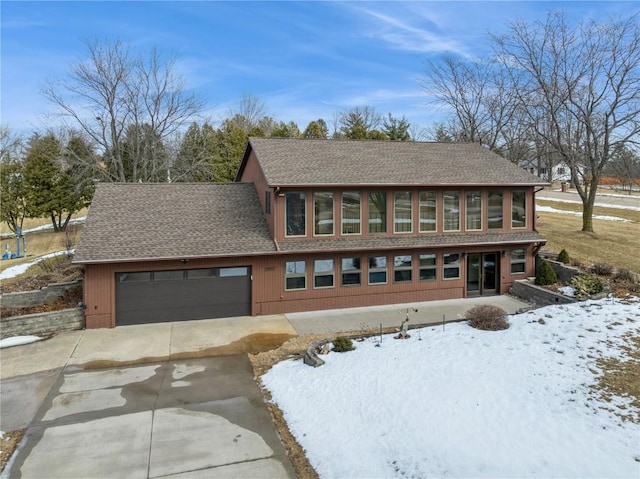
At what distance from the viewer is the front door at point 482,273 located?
1869 cm

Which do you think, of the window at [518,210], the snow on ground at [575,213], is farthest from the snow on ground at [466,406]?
the snow on ground at [575,213]

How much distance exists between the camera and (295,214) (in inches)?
652

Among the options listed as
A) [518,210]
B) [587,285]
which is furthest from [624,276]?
[518,210]

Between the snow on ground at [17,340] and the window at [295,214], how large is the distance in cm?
890

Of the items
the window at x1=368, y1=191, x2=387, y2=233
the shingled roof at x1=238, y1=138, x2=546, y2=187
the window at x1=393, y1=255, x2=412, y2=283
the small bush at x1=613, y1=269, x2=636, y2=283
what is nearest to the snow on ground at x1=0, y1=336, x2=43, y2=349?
the shingled roof at x1=238, y1=138, x2=546, y2=187

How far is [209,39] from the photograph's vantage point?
63.1 feet

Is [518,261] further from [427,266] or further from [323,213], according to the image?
[323,213]

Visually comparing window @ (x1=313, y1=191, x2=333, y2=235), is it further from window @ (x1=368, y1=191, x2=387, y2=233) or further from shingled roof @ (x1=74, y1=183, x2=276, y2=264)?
shingled roof @ (x1=74, y1=183, x2=276, y2=264)

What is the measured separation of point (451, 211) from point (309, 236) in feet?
20.5

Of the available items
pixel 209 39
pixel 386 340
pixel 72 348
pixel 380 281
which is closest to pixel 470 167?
pixel 380 281

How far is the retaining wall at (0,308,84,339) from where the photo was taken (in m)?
13.7

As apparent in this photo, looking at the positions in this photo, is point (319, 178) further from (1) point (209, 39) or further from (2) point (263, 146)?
(1) point (209, 39)

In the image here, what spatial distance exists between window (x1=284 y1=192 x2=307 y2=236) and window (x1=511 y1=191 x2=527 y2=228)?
937 cm

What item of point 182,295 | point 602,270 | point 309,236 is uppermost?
point 309,236
